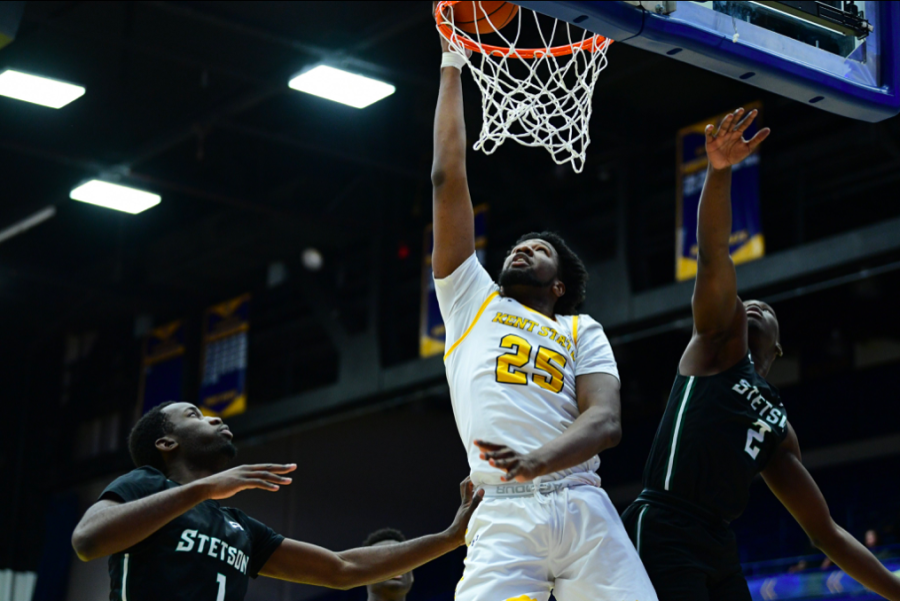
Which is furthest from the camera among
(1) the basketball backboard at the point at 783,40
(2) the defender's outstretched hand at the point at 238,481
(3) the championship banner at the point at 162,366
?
(3) the championship banner at the point at 162,366

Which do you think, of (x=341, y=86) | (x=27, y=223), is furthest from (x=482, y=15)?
(x=27, y=223)

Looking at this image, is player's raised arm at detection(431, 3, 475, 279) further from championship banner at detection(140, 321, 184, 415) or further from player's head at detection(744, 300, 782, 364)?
championship banner at detection(140, 321, 184, 415)

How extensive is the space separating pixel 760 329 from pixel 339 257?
11.0 meters

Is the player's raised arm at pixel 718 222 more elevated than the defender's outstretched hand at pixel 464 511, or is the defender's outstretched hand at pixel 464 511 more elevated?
the player's raised arm at pixel 718 222

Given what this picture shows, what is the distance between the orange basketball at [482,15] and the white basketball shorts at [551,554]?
2.15m

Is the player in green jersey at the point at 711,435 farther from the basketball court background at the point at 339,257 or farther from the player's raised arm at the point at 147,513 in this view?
the basketball court background at the point at 339,257

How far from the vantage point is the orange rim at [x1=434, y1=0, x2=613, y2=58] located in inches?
191

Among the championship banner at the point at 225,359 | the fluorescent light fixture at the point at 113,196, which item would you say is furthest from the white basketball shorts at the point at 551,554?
the championship banner at the point at 225,359

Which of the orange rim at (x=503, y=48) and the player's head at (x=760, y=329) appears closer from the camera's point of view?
the player's head at (x=760, y=329)

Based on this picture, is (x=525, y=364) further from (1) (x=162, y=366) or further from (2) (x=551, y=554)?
(1) (x=162, y=366)

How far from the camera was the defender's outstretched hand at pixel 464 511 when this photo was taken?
4.32 m

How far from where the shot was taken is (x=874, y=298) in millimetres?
15656

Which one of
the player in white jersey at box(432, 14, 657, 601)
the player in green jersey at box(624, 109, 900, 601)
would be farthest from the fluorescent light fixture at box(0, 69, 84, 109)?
the player in green jersey at box(624, 109, 900, 601)

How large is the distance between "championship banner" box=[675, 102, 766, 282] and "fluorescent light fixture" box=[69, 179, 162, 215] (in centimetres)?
587
